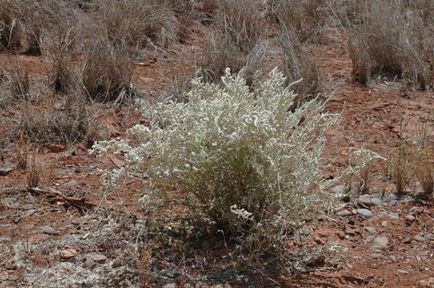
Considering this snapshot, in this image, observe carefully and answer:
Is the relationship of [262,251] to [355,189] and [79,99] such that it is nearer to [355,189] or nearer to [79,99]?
[355,189]

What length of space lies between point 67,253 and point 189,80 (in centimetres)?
217

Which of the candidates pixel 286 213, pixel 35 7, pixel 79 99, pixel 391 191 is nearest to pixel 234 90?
pixel 286 213

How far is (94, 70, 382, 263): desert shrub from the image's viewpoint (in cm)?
300

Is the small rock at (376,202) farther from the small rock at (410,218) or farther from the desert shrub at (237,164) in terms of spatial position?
the desert shrub at (237,164)

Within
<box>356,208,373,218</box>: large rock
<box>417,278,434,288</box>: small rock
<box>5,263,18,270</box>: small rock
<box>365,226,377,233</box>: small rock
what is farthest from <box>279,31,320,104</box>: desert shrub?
<box>5,263,18,270</box>: small rock

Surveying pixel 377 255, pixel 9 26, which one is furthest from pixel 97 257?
pixel 9 26

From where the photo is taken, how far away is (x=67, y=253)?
9.95ft

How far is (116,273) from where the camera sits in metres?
2.91

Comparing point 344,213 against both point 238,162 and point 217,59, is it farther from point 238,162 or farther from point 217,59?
point 217,59

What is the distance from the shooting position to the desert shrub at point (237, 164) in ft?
9.84

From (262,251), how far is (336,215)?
2.09 ft

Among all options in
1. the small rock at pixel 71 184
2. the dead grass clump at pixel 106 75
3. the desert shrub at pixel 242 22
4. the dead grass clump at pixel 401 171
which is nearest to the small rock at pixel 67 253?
the small rock at pixel 71 184

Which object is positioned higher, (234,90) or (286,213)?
(234,90)

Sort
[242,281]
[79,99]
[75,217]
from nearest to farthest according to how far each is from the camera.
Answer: [242,281]
[75,217]
[79,99]
